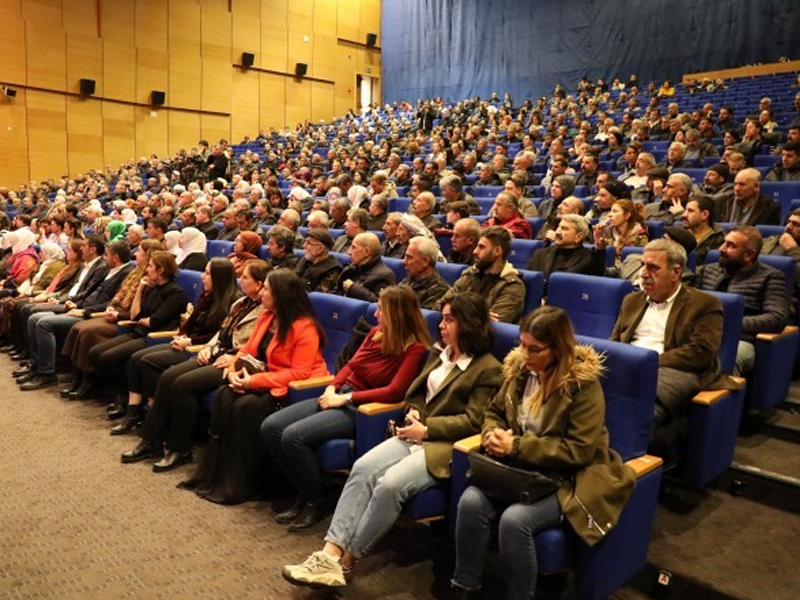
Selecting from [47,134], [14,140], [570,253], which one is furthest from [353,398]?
[47,134]

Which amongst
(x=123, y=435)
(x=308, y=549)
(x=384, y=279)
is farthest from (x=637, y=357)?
(x=123, y=435)

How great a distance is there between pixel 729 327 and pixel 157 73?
1446cm

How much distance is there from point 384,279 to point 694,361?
1603mm

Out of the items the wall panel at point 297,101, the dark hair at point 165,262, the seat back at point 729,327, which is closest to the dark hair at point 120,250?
the dark hair at point 165,262

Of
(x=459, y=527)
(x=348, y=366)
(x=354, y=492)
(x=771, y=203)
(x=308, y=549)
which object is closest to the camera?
(x=459, y=527)

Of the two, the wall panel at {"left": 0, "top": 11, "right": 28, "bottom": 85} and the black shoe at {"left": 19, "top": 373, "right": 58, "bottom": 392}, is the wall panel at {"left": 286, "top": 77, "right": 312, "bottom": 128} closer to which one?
the wall panel at {"left": 0, "top": 11, "right": 28, "bottom": 85}

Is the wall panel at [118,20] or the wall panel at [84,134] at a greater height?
the wall panel at [118,20]

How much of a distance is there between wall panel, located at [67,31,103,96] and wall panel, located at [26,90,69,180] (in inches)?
18.7

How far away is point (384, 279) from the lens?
3383 millimetres

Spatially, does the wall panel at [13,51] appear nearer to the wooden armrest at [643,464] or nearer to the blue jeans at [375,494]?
the blue jeans at [375,494]

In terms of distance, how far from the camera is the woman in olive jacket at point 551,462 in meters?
1.66

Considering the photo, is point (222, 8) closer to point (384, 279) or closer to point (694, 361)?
point (384, 279)

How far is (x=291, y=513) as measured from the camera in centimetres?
236

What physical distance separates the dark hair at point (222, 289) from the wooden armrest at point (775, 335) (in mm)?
2326
